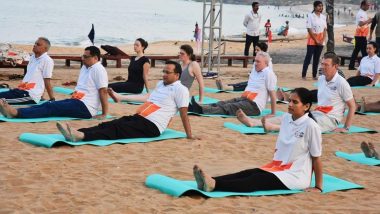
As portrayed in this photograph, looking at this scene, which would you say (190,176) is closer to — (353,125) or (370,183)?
(370,183)

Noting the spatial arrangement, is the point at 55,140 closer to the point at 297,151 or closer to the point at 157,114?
the point at 157,114

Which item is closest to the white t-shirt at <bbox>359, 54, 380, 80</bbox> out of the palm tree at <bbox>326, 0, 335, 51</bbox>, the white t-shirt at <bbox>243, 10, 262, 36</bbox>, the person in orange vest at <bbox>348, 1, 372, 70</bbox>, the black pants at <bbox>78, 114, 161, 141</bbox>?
the person in orange vest at <bbox>348, 1, 372, 70</bbox>

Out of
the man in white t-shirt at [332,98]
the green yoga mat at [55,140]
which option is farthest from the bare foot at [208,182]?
the man in white t-shirt at [332,98]

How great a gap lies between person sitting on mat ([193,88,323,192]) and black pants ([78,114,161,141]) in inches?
85.6

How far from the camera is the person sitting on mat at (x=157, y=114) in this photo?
7836 millimetres

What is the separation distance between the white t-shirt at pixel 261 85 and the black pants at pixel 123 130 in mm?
2228

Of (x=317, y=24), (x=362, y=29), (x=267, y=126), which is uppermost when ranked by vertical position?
(x=317, y=24)

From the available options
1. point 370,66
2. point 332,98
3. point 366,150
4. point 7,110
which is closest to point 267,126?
point 332,98

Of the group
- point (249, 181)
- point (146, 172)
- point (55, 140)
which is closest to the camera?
point (249, 181)

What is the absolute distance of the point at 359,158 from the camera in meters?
7.71

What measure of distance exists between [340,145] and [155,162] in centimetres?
256

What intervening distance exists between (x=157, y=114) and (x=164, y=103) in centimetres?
16

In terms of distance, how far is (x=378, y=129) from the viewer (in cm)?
993

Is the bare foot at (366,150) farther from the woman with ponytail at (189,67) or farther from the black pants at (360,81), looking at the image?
the black pants at (360,81)
